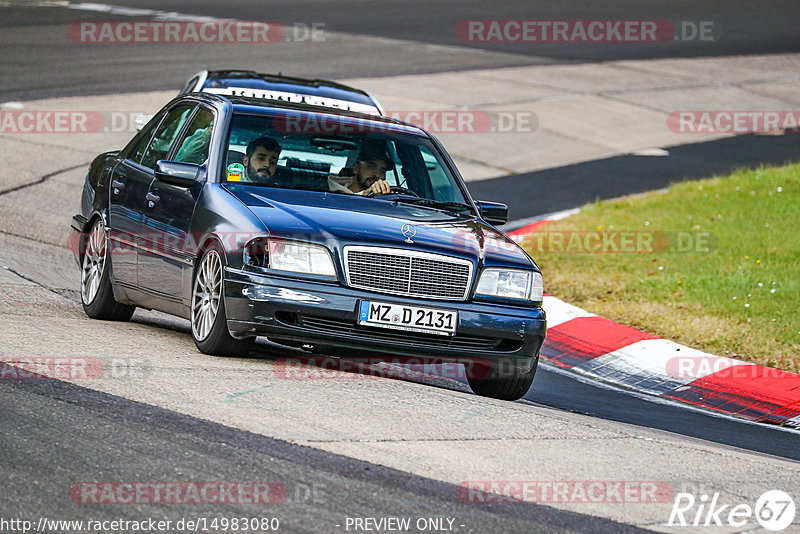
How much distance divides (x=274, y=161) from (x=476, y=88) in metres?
15.8

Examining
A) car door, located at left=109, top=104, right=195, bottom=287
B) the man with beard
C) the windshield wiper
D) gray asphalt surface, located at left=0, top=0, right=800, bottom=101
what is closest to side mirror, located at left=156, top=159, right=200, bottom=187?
the man with beard

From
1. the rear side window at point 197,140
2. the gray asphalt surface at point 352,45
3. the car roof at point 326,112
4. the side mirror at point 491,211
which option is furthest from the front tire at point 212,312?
the gray asphalt surface at point 352,45

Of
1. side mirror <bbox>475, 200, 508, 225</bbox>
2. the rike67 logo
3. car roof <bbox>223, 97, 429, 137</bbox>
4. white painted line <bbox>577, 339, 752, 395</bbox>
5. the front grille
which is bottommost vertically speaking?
white painted line <bbox>577, 339, 752, 395</bbox>

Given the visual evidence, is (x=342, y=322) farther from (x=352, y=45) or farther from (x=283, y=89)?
(x=352, y=45)

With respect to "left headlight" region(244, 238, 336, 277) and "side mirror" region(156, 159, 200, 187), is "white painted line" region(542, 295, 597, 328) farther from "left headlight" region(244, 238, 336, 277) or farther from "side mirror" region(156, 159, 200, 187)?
"left headlight" region(244, 238, 336, 277)

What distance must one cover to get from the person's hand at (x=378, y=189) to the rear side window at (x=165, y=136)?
1.53 m

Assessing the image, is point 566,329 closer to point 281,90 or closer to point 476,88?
point 281,90

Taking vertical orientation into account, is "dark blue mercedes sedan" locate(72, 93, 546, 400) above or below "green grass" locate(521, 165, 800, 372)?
above

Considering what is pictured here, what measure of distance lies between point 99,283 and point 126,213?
0.62 metres

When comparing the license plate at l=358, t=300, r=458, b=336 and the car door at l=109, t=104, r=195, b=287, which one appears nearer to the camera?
the license plate at l=358, t=300, r=458, b=336

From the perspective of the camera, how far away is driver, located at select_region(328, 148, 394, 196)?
27.6 ft

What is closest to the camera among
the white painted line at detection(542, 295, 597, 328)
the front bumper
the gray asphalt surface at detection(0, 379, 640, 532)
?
the gray asphalt surface at detection(0, 379, 640, 532)

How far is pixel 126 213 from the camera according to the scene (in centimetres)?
888

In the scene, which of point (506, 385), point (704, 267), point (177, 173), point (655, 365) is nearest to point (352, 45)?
point (704, 267)
